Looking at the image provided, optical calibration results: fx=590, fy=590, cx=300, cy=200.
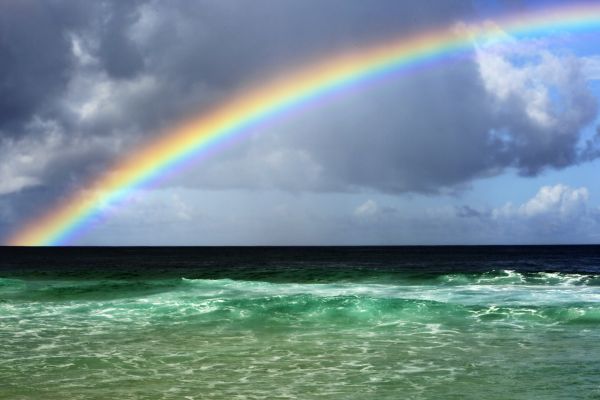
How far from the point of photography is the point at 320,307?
28.6 m

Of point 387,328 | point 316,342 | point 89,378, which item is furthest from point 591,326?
point 89,378

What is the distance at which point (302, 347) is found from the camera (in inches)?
754

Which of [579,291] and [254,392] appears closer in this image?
[254,392]

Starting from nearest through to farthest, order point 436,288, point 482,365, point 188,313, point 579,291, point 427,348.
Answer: point 482,365, point 427,348, point 188,313, point 579,291, point 436,288

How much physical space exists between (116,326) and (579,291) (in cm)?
2830

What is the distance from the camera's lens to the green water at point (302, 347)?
46.2 feet

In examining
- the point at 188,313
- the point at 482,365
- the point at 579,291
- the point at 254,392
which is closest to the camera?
the point at 254,392

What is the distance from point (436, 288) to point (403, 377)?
1042 inches

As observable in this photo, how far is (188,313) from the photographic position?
1091 inches

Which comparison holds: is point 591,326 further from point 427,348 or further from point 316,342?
point 316,342

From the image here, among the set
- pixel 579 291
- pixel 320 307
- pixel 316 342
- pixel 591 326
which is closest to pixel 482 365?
pixel 316 342

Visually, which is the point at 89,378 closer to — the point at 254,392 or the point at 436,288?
the point at 254,392

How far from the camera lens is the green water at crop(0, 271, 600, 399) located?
14.1m

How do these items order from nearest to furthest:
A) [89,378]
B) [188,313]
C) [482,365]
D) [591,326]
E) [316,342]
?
[89,378]
[482,365]
[316,342]
[591,326]
[188,313]
